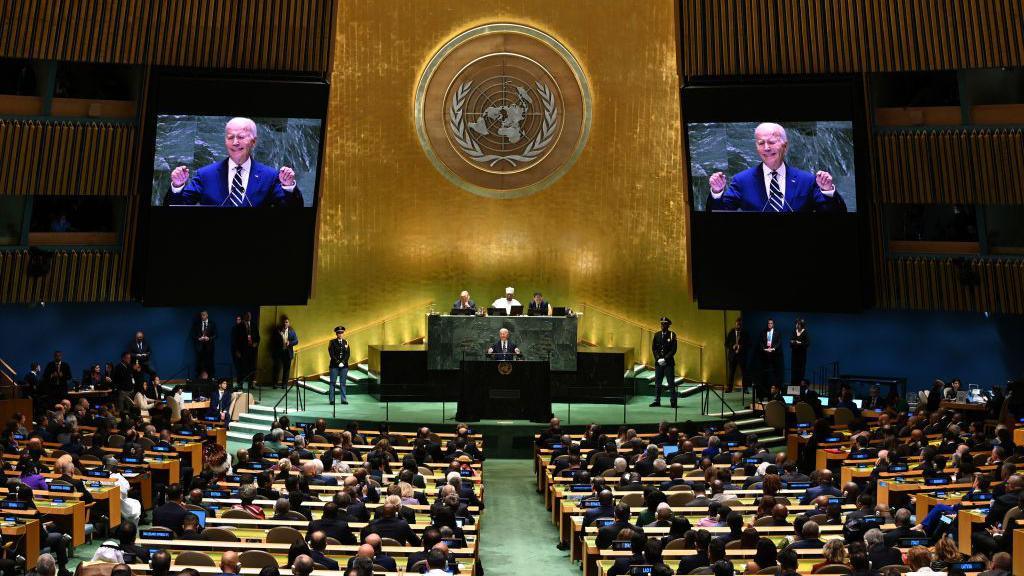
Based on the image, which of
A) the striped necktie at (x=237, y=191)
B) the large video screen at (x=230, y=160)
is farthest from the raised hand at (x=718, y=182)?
the striped necktie at (x=237, y=191)

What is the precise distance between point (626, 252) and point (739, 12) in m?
5.46

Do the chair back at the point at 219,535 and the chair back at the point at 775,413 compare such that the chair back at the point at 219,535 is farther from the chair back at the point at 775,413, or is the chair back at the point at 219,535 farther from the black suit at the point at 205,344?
the black suit at the point at 205,344

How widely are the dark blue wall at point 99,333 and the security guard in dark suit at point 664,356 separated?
25.4 ft

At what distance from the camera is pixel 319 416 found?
21.3 metres

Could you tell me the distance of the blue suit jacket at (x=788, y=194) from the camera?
21.2 m

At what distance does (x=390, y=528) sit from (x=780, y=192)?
463 inches

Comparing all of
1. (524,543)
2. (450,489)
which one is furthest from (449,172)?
(450,489)

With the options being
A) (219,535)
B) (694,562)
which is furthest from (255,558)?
(694,562)

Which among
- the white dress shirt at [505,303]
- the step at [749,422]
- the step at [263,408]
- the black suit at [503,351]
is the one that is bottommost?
the step at [749,422]

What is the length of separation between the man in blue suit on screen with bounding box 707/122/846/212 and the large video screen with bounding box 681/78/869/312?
17mm

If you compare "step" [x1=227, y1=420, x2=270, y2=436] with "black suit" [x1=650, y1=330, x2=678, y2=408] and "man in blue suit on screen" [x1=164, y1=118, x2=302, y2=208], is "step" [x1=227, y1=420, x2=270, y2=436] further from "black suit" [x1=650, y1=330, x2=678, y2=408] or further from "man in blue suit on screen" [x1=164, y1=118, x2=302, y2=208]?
"black suit" [x1=650, y1=330, x2=678, y2=408]

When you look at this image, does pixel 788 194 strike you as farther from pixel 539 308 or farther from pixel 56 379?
pixel 56 379

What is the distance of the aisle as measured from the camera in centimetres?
1415

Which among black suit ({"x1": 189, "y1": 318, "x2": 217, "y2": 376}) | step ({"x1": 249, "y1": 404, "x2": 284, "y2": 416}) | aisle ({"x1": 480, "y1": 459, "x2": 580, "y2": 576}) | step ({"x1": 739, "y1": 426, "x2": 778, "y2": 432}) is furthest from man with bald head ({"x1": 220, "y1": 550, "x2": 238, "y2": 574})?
black suit ({"x1": 189, "y1": 318, "x2": 217, "y2": 376})
